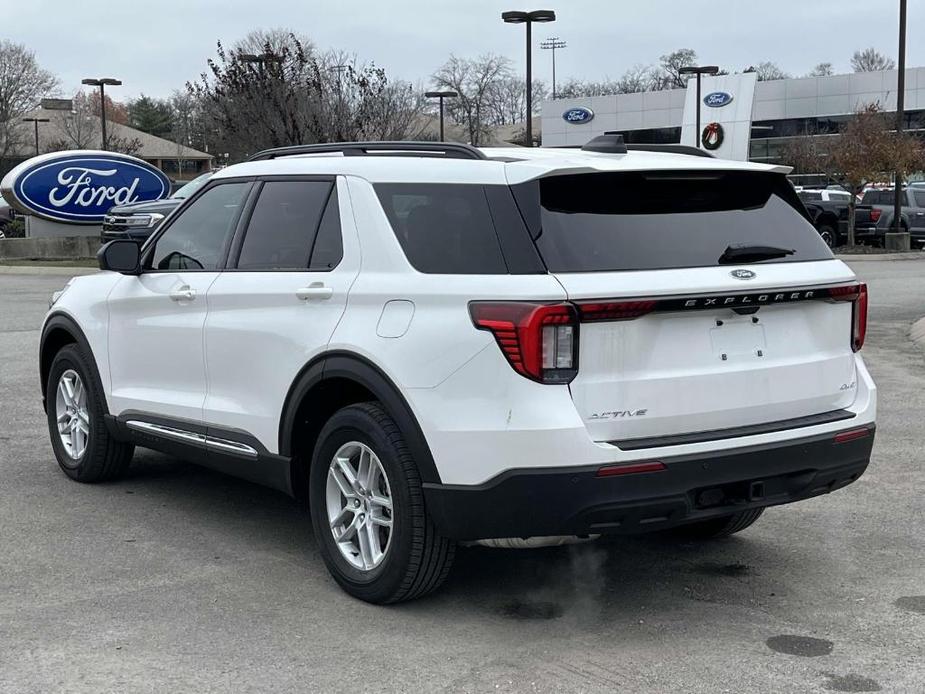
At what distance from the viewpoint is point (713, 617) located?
15.6 ft

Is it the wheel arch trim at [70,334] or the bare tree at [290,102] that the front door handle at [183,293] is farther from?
the bare tree at [290,102]

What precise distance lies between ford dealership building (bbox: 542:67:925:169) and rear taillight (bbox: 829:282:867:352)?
130ft

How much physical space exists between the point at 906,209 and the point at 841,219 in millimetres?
1926

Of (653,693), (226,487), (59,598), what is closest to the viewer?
(653,693)

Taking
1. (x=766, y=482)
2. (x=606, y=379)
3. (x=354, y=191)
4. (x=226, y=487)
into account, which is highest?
(x=354, y=191)

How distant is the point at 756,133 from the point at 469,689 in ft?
206

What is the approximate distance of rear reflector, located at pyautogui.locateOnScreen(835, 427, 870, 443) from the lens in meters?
4.77

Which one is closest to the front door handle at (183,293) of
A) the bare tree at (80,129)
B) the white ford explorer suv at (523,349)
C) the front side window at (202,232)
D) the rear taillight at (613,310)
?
the front side window at (202,232)

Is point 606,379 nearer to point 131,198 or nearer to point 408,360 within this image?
point 408,360

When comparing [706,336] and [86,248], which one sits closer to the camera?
[706,336]

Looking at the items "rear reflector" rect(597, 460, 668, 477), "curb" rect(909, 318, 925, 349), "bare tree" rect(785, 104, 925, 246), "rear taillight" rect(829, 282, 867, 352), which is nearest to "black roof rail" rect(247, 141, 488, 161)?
"rear reflector" rect(597, 460, 668, 477)

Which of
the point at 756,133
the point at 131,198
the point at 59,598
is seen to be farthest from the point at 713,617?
the point at 756,133

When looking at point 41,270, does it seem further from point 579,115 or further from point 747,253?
point 579,115

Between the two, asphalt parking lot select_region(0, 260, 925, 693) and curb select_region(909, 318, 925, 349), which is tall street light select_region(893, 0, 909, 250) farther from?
asphalt parking lot select_region(0, 260, 925, 693)
